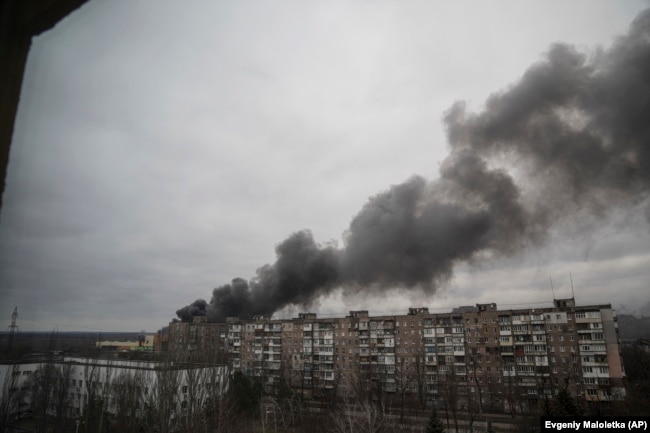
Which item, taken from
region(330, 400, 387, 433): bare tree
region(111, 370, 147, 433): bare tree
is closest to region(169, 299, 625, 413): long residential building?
region(111, 370, 147, 433): bare tree

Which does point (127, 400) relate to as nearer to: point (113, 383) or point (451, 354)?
point (113, 383)

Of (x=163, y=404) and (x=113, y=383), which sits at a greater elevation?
(x=113, y=383)

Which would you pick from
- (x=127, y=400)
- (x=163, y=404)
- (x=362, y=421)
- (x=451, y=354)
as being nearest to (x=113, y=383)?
(x=127, y=400)

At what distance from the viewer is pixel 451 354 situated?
35906 mm

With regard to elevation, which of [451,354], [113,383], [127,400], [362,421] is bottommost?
[362,421]

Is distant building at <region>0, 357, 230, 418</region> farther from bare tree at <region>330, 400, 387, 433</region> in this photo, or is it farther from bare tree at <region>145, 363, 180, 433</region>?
bare tree at <region>330, 400, 387, 433</region>

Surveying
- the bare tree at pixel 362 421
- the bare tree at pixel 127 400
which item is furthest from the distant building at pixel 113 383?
the bare tree at pixel 362 421

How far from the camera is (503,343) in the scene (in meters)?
34.2

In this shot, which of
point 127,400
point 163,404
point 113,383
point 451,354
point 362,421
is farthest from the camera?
point 451,354

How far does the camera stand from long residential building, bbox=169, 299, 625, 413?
3080 centimetres

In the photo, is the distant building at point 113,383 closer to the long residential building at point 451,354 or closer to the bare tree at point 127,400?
the bare tree at point 127,400

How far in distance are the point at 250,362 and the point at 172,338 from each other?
13.3 m

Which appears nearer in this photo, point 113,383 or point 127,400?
point 127,400

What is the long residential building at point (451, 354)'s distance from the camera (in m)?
30.8
